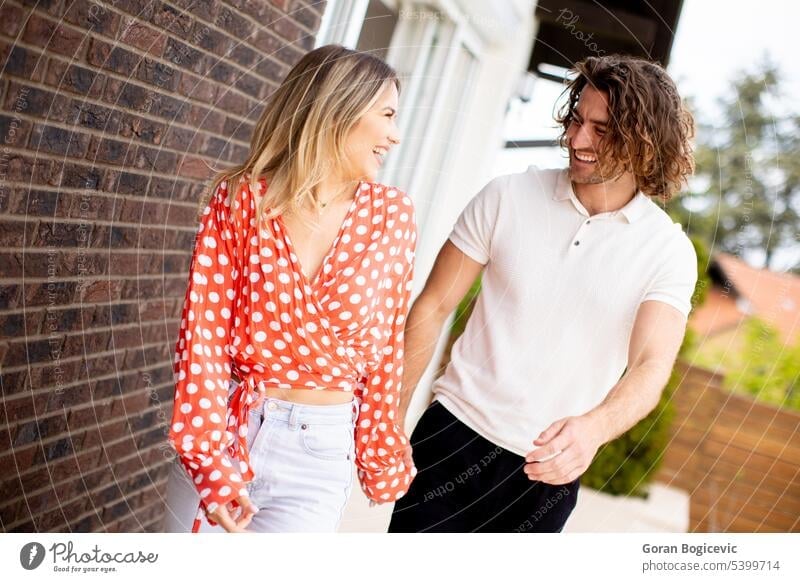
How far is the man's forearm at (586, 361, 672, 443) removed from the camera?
1.41m

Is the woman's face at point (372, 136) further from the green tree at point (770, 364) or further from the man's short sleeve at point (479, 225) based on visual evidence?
the green tree at point (770, 364)

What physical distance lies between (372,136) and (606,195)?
1.31 ft

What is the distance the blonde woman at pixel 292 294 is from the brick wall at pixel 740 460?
1.78 metres

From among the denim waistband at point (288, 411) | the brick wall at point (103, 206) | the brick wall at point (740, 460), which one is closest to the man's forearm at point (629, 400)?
the denim waistband at point (288, 411)

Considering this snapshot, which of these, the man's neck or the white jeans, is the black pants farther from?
the man's neck

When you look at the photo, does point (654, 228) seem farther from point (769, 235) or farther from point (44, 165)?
point (44, 165)

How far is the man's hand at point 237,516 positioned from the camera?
1293 mm

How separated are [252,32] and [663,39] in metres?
0.76

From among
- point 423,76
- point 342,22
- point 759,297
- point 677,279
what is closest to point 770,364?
point 759,297

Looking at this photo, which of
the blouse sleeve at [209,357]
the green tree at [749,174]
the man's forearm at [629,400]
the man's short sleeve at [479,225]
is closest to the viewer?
the blouse sleeve at [209,357]

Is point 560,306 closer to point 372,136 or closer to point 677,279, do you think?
point 677,279

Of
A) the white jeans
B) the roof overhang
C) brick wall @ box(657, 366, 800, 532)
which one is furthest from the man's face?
brick wall @ box(657, 366, 800, 532)

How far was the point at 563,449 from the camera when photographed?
1.35 meters
